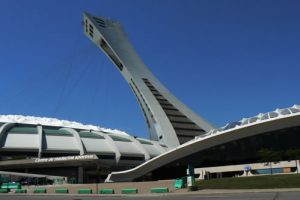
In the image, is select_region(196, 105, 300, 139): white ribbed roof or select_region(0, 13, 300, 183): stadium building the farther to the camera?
A: select_region(0, 13, 300, 183): stadium building

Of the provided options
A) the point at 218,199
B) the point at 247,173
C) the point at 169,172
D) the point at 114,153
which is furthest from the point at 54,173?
the point at 218,199

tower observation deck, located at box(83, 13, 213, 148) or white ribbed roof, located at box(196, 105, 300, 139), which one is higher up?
tower observation deck, located at box(83, 13, 213, 148)

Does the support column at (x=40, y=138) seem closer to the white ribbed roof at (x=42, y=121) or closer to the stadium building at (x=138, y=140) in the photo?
the stadium building at (x=138, y=140)

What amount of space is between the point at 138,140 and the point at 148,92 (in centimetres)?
1727

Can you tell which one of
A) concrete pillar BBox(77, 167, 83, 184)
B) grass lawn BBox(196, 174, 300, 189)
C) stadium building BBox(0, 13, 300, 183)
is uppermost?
stadium building BBox(0, 13, 300, 183)

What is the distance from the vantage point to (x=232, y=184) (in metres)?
40.4

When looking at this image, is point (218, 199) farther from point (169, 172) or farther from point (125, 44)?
point (125, 44)

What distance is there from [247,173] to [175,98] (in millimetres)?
49621

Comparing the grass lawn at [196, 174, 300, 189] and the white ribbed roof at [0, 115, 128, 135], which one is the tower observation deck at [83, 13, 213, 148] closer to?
the white ribbed roof at [0, 115, 128, 135]

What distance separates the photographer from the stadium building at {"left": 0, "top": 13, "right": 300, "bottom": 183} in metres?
58.4

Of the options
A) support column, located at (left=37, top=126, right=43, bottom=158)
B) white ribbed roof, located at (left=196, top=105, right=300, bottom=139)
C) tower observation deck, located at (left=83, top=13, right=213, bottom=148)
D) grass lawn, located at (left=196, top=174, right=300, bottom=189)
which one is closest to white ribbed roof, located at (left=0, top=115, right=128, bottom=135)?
support column, located at (left=37, top=126, right=43, bottom=158)

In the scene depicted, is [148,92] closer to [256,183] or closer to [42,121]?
[42,121]

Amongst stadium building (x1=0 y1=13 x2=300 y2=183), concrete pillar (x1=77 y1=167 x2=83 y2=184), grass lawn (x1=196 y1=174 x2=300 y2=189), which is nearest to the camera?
grass lawn (x1=196 y1=174 x2=300 y2=189)

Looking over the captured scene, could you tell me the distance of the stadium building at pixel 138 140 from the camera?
58.4 meters
